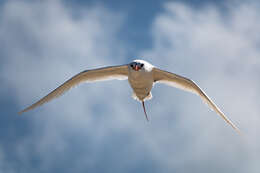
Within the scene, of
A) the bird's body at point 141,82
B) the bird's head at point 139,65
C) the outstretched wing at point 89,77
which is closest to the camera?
the bird's head at point 139,65

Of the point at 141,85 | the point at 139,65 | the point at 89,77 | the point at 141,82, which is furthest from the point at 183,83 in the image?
the point at 89,77

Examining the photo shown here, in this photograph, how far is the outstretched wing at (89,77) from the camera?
17.9m

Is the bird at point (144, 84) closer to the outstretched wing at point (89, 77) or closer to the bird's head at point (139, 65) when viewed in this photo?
the outstretched wing at point (89, 77)

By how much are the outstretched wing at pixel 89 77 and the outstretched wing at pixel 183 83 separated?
1572 millimetres

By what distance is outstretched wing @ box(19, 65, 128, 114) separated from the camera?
17.9 meters

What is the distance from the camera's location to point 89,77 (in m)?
18.2

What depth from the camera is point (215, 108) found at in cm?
1772

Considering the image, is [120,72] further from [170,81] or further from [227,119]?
[227,119]

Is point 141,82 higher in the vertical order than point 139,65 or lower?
lower

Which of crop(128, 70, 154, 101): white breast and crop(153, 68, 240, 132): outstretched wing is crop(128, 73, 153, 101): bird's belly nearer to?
crop(128, 70, 154, 101): white breast

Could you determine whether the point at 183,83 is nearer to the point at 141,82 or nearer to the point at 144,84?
the point at 144,84

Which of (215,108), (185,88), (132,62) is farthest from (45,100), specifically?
(215,108)

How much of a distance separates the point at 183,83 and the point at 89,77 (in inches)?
175

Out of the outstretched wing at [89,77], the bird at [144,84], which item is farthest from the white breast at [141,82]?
the outstretched wing at [89,77]
